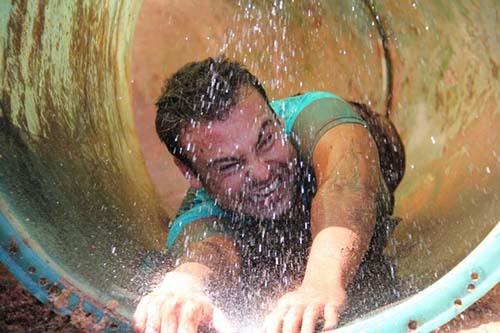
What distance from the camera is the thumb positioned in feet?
4.96

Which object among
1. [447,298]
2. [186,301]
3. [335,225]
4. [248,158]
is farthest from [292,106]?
[447,298]

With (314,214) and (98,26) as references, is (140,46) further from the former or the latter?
(314,214)

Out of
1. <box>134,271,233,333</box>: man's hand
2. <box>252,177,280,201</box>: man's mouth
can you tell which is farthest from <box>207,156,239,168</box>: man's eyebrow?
<box>134,271,233,333</box>: man's hand

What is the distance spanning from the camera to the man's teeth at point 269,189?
2.13 m

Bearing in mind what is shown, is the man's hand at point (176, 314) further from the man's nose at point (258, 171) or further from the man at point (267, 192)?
the man's nose at point (258, 171)

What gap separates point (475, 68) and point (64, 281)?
1643 millimetres

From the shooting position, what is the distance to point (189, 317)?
1479mm

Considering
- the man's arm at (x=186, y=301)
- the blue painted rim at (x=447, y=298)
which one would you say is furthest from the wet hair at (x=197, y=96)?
the blue painted rim at (x=447, y=298)

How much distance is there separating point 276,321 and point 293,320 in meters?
0.04

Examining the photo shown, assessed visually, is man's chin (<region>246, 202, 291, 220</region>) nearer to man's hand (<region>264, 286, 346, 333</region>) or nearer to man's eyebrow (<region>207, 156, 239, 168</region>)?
man's eyebrow (<region>207, 156, 239, 168</region>)

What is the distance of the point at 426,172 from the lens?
9.14 ft

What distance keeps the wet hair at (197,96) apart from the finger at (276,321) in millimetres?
820

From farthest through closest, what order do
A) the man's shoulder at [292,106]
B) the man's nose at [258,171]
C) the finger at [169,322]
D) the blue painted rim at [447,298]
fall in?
the man's shoulder at [292,106] < the man's nose at [258,171] < the finger at [169,322] < the blue painted rim at [447,298]

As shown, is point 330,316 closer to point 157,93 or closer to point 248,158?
point 248,158
